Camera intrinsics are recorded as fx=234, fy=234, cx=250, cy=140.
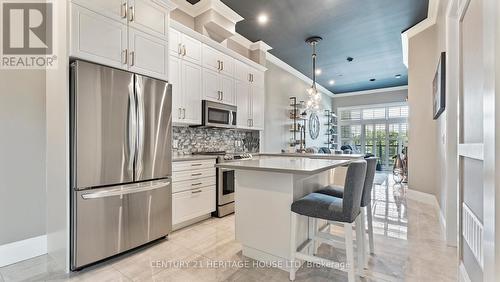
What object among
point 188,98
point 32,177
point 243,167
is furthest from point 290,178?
point 32,177

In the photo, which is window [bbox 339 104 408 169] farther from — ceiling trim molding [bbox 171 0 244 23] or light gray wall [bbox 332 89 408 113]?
ceiling trim molding [bbox 171 0 244 23]

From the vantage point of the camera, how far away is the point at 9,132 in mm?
2117

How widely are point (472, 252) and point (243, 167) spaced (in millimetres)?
1548

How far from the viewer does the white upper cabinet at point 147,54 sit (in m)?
2.34

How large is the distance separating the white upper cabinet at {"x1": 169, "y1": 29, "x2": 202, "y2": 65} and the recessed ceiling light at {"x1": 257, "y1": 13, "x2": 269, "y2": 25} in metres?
1.10

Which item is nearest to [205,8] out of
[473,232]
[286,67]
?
[286,67]

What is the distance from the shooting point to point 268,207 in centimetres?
206

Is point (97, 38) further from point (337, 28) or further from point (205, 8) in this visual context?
point (337, 28)

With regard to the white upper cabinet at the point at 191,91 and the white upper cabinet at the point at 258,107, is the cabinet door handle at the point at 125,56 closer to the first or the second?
the white upper cabinet at the point at 191,91

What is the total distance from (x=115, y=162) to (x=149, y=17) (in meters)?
1.56

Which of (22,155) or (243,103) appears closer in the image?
(22,155)

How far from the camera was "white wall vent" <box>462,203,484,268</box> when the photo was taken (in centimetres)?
120

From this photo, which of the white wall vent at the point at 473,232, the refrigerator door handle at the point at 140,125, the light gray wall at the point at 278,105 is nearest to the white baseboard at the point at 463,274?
the white wall vent at the point at 473,232

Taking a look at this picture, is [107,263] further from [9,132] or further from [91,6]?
[91,6]
